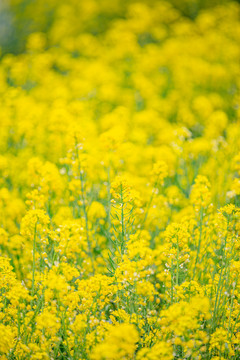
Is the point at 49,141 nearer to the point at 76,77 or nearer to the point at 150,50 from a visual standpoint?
the point at 76,77

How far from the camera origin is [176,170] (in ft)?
16.1

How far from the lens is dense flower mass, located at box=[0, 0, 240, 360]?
8.21 feet

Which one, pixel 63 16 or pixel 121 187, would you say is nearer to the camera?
pixel 121 187

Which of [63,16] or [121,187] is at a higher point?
[63,16]

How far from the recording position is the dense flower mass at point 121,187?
2.50m

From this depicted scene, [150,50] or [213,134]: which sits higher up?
[150,50]

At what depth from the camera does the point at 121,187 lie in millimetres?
2848

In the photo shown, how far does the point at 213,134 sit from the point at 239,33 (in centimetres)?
454

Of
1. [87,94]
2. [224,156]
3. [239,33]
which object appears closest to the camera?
[224,156]

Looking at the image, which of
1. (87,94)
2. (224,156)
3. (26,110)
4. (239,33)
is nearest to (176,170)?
(224,156)

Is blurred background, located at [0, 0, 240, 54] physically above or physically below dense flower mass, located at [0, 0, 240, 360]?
above

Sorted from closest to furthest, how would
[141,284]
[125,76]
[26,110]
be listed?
[141,284] < [26,110] < [125,76]

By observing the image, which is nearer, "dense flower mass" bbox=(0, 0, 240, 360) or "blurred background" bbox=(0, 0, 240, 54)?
"dense flower mass" bbox=(0, 0, 240, 360)

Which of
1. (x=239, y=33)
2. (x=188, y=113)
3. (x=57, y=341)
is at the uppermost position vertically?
(x=239, y=33)
